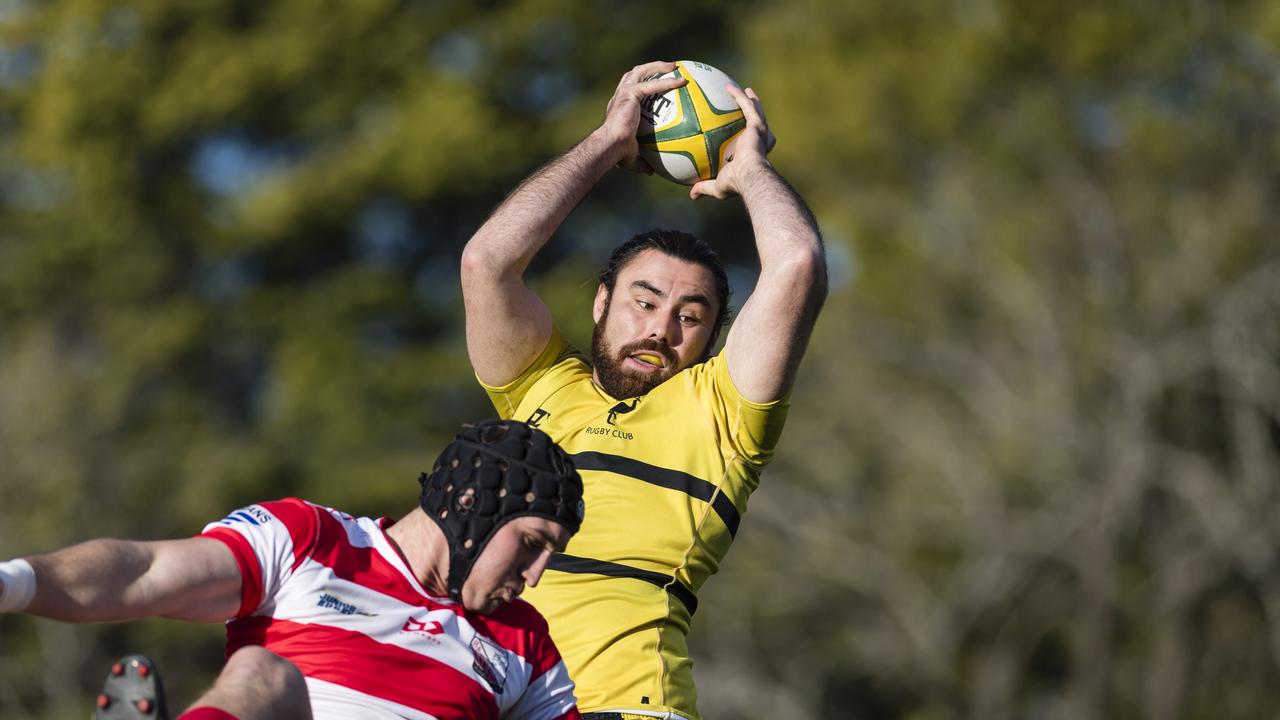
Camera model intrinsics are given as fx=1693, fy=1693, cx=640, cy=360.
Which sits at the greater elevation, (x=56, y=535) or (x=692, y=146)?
(x=692, y=146)

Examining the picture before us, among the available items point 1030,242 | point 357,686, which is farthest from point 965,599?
point 357,686

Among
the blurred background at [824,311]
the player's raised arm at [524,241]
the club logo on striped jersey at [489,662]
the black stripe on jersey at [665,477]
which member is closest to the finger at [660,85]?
the player's raised arm at [524,241]

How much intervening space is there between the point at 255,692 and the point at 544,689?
956 mm

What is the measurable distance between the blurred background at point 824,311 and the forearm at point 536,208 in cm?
1545

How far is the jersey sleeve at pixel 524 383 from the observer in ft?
19.2

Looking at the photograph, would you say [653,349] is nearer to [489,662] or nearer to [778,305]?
[778,305]

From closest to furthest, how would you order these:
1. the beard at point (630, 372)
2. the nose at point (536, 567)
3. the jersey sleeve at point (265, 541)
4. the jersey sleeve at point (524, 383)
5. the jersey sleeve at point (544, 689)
Answer: 1. the jersey sleeve at point (265, 541)
2. the nose at point (536, 567)
3. the jersey sleeve at point (544, 689)
4. the beard at point (630, 372)
5. the jersey sleeve at point (524, 383)

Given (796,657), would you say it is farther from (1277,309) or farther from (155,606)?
(155,606)

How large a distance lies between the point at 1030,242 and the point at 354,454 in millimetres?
9965

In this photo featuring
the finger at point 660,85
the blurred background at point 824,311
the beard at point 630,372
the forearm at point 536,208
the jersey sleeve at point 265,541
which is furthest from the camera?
the blurred background at point 824,311

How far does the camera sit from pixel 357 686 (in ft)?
13.2

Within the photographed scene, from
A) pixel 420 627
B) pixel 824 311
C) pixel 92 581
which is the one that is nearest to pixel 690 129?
pixel 420 627

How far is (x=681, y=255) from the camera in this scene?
588 cm

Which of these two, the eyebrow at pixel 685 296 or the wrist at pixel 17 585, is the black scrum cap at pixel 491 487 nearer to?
the wrist at pixel 17 585
